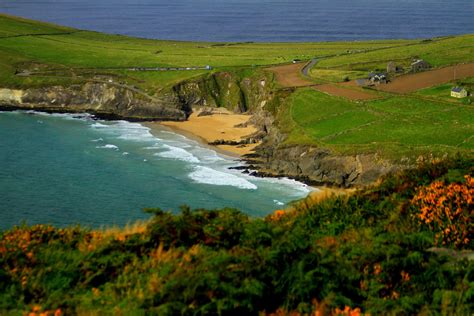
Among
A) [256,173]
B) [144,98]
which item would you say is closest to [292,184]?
[256,173]

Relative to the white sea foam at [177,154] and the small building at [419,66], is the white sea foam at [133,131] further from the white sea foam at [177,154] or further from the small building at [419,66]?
the small building at [419,66]

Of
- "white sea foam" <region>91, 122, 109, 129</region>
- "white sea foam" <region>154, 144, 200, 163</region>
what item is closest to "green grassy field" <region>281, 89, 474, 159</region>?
"white sea foam" <region>154, 144, 200, 163</region>

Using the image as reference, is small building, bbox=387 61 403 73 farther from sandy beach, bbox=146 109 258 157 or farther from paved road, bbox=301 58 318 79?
sandy beach, bbox=146 109 258 157

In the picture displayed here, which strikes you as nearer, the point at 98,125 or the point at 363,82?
the point at 363,82

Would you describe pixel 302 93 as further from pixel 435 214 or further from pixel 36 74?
pixel 435 214

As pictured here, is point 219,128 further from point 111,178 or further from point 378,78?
point 111,178

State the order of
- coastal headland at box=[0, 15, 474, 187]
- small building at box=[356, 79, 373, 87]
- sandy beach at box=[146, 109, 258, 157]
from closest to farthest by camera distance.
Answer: coastal headland at box=[0, 15, 474, 187], sandy beach at box=[146, 109, 258, 157], small building at box=[356, 79, 373, 87]

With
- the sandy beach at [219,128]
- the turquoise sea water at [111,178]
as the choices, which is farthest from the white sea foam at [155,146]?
the sandy beach at [219,128]
